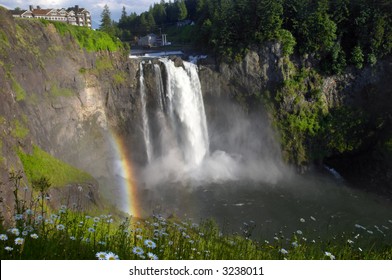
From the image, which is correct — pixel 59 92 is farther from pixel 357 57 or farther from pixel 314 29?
pixel 357 57

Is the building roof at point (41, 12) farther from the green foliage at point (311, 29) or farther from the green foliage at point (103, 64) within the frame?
the green foliage at point (311, 29)

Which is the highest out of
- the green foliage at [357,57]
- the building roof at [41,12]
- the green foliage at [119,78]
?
the building roof at [41,12]

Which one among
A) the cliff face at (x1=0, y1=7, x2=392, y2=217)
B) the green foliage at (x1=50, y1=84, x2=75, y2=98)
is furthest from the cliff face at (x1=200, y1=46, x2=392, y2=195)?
the green foliage at (x1=50, y1=84, x2=75, y2=98)

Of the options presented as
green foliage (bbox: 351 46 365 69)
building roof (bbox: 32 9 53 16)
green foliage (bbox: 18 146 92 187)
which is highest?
building roof (bbox: 32 9 53 16)

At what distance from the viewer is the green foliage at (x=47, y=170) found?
18825 mm

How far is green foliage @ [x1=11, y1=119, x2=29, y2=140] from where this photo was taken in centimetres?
1860

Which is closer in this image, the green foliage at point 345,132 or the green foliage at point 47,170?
the green foliage at point 47,170

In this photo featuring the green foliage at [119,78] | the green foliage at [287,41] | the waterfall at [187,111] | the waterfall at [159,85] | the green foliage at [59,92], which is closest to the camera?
the green foliage at [59,92]

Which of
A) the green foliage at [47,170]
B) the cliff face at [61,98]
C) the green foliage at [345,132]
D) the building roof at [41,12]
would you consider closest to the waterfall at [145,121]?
the cliff face at [61,98]

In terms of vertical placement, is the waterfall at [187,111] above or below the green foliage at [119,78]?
below

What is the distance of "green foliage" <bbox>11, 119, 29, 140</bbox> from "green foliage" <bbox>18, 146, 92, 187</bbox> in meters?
0.86

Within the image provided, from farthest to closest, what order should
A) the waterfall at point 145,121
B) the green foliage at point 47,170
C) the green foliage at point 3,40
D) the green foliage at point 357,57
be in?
the green foliage at point 357,57
the waterfall at point 145,121
the green foliage at point 3,40
the green foliage at point 47,170

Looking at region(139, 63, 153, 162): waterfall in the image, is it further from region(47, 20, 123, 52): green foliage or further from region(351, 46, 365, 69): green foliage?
region(351, 46, 365, 69): green foliage

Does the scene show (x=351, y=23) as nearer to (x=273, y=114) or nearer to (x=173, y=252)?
(x=273, y=114)
